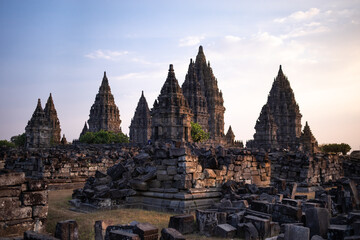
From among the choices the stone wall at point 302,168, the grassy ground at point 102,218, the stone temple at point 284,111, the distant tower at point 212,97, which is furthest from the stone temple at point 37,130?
the grassy ground at point 102,218

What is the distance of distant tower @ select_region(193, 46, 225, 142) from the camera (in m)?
76.1

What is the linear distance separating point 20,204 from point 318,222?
5428 mm

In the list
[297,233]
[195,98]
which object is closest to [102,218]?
[297,233]

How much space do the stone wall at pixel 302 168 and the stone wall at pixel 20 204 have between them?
13215 millimetres

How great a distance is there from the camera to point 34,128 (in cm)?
5331

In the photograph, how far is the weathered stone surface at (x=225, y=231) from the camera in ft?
21.1

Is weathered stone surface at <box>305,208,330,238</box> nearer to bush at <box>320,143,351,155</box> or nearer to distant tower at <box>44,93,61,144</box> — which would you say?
bush at <box>320,143,351,155</box>

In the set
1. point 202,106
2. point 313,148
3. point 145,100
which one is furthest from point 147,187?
point 145,100

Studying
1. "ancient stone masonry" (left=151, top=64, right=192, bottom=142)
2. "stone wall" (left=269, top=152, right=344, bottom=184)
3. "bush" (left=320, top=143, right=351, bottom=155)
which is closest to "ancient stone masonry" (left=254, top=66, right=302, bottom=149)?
"bush" (left=320, top=143, right=351, bottom=155)

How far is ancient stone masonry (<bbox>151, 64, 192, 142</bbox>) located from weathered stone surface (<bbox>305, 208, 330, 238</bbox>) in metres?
32.9

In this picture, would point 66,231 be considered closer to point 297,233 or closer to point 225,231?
point 225,231

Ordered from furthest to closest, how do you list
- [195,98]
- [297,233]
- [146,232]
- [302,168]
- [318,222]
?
[195,98] < [302,168] < [318,222] < [146,232] < [297,233]

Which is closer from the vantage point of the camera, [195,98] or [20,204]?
[20,204]

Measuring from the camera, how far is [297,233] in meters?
5.07
